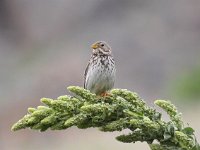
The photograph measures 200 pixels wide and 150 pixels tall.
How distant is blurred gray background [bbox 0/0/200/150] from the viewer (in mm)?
24781

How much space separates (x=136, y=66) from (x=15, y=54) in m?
5.75

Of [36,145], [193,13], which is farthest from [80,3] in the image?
[36,145]

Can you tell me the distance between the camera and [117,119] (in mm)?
2625

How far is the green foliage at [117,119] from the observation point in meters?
2.52

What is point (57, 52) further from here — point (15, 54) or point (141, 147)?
point (141, 147)

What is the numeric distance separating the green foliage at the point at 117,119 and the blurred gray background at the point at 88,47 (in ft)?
59.0

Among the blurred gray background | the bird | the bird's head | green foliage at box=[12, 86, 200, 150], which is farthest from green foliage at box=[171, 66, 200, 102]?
green foliage at box=[12, 86, 200, 150]

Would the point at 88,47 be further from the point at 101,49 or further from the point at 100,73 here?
the point at 100,73

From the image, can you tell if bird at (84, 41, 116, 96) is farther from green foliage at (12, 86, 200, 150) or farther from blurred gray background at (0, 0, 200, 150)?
blurred gray background at (0, 0, 200, 150)

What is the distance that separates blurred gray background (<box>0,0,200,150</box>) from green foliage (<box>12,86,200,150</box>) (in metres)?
18.0

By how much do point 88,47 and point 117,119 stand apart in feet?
82.5

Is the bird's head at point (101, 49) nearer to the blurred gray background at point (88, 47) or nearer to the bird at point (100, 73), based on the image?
the bird at point (100, 73)

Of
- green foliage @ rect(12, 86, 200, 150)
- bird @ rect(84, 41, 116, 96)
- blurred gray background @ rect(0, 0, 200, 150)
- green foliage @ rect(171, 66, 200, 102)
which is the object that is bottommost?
green foliage @ rect(12, 86, 200, 150)

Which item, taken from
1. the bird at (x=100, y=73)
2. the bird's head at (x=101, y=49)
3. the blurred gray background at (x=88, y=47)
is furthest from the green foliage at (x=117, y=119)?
the blurred gray background at (x=88, y=47)
